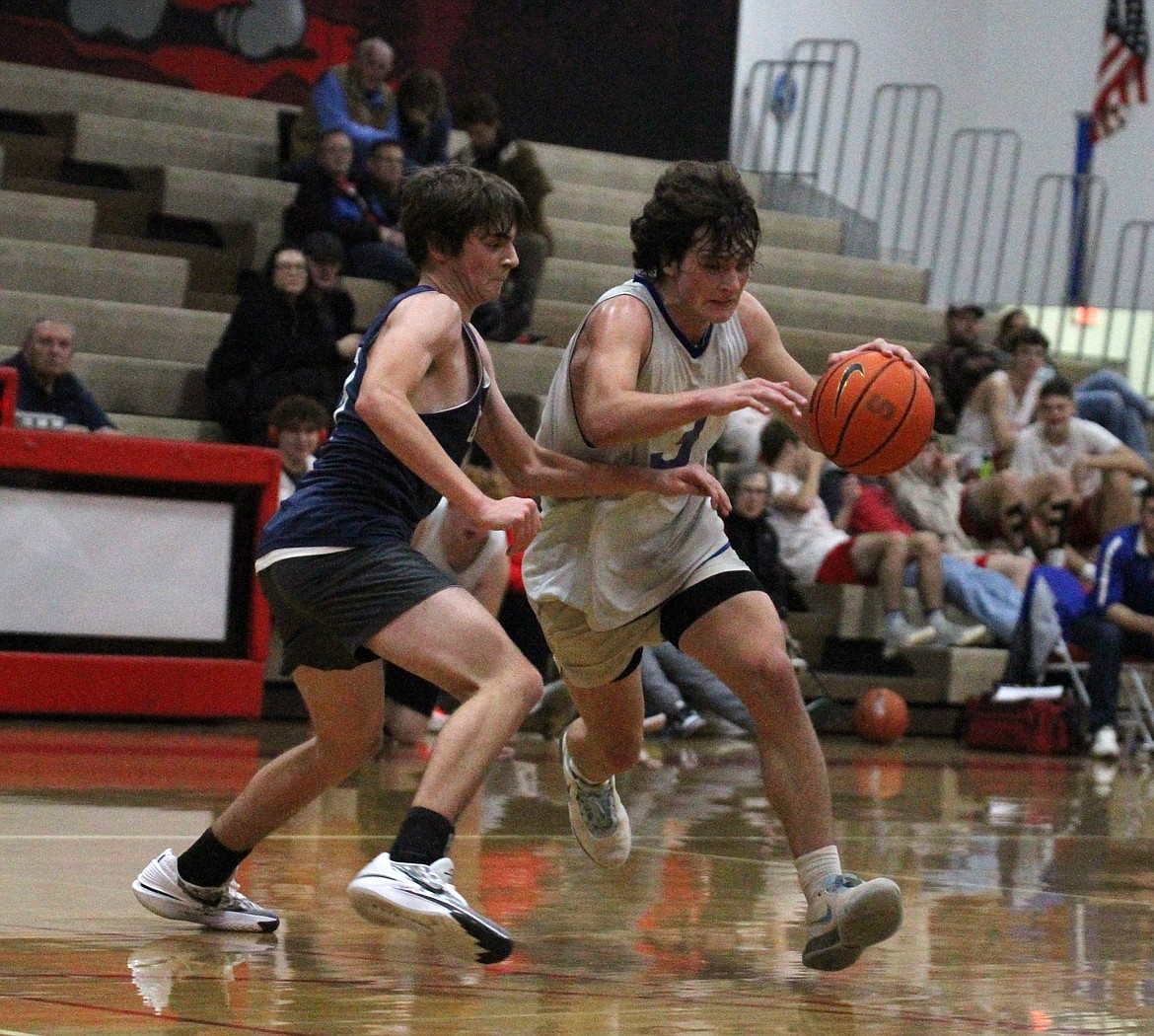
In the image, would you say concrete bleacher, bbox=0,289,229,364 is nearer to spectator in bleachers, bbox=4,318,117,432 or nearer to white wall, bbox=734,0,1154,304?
spectator in bleachers, bbox=4,318,117,432

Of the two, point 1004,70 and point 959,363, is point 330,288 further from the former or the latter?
point 1004,70

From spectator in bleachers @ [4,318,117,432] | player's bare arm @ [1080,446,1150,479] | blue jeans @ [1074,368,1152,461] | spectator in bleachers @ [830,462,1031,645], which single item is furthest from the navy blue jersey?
blue jeans @ [1074,368,1152,461]

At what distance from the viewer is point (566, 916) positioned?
5.27 m

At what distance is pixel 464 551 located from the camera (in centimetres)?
974

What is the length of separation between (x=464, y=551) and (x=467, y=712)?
543cm

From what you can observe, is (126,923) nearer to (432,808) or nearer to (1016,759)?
(432,808)

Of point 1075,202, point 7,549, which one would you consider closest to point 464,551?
point 7,549

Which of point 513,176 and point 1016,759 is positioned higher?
point 513,176

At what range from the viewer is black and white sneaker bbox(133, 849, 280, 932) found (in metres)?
4.79

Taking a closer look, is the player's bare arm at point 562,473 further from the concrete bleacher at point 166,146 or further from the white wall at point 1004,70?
the white wall at point 1004,70

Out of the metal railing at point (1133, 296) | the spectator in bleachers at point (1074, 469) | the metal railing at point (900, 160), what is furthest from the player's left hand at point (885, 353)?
the metal railing at point (900, 160)

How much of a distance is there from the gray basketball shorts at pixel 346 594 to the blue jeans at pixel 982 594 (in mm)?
9491

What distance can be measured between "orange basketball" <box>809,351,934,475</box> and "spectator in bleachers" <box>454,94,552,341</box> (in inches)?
352

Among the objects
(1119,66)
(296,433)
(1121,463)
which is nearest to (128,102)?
(296,433)
